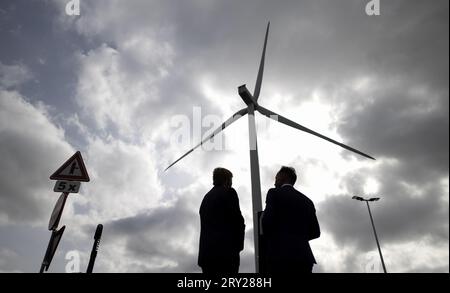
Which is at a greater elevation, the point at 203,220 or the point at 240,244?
the point at 203,220

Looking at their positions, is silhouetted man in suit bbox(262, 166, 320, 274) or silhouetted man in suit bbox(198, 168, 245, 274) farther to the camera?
silhouetted man in suit bbox(198, 168, 245, 274)

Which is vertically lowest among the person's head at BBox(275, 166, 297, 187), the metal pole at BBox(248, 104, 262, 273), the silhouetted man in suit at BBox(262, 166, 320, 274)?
the silhouetted man in suit at BBox(262, 166, 320, 274)

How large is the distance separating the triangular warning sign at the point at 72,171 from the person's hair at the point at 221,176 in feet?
11.0

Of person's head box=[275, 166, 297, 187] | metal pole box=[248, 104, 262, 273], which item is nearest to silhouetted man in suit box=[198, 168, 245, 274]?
person's head box=[275, 166, 297, 187]

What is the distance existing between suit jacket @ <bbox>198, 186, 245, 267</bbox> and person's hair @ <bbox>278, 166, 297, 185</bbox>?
30.5 inches

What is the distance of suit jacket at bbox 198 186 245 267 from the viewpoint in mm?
3832

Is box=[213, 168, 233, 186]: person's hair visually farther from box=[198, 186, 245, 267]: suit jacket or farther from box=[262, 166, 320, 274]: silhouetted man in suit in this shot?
box=[262, 166, 320, 274]: silhouetted man in suit

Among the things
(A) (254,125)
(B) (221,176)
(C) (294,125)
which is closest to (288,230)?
(B) (221,176)

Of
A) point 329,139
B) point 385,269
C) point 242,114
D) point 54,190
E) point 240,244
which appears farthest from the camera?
point 385,269
